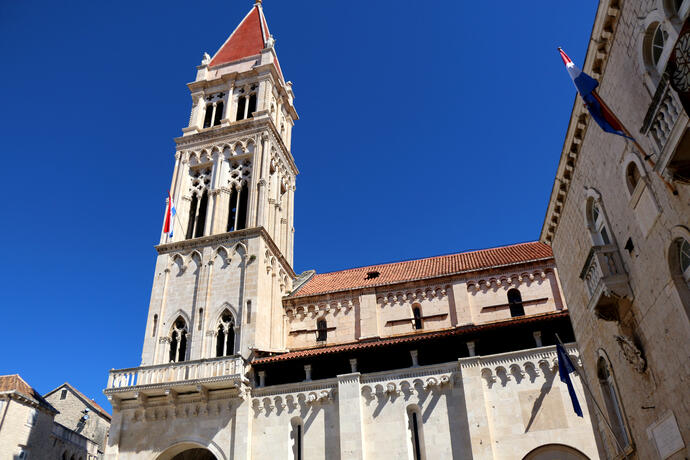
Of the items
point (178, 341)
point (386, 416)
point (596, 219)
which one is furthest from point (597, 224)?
point (178, 341)

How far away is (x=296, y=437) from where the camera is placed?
2156 centimetres

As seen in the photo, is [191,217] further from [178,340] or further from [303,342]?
[303,342]

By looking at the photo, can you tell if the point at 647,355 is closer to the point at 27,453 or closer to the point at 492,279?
the point at 492,279

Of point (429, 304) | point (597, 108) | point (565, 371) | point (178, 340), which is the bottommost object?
point (565, 371)

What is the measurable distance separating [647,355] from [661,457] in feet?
6.72

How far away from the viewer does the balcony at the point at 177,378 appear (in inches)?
882

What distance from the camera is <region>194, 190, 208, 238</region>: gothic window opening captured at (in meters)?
29.7

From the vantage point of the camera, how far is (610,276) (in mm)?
12000

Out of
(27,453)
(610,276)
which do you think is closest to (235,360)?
(27,453)

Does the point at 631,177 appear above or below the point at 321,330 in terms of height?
below

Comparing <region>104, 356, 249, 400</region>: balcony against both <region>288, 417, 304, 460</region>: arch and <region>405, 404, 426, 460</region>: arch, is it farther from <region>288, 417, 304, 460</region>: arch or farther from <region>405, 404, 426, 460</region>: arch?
Result: <region>405, 404, 426, 460</region>: arch

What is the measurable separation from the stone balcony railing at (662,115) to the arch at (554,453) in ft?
41.7

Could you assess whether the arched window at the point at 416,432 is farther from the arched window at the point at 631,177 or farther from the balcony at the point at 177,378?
the arched window at the point at 631,177

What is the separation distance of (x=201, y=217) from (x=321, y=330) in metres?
9.33
